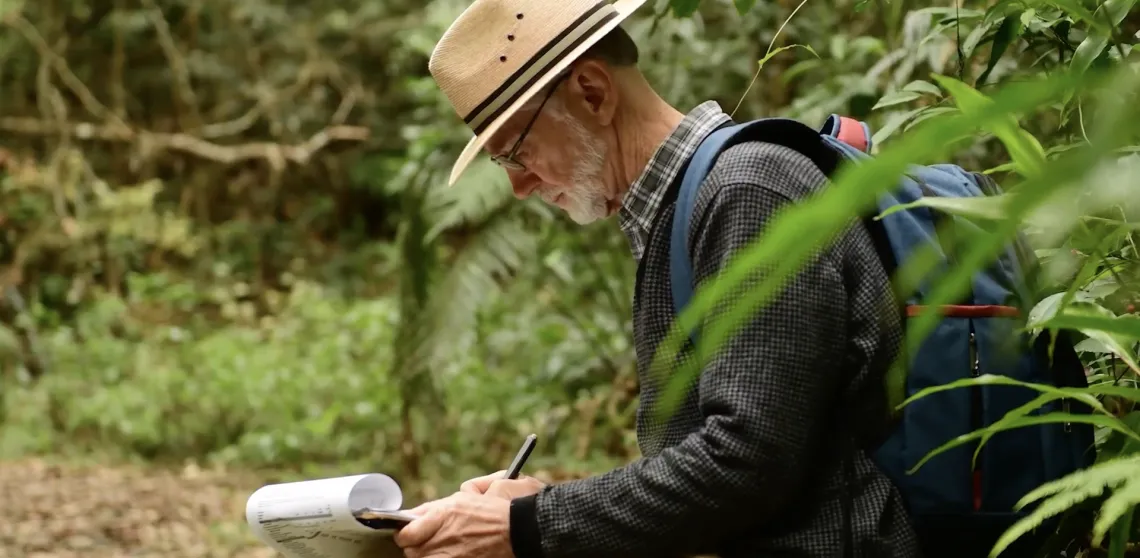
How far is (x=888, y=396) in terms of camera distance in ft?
4.65

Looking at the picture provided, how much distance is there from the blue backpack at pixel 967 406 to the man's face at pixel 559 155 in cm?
29

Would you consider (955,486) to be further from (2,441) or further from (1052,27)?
(2,441)

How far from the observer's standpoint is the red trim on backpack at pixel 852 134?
5.68ft

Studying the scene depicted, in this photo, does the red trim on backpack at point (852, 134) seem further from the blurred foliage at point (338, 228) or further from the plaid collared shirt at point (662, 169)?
the plaid collared shirt at point (662, 169)

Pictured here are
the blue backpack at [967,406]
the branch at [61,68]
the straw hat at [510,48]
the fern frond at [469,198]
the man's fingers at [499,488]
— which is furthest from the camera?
the branch at [61,68]

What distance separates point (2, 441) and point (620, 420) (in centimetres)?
321

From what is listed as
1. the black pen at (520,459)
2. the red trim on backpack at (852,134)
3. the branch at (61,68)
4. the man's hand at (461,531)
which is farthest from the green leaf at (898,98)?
the branch at (61,68)

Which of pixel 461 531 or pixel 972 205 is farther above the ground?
pixel 972 205

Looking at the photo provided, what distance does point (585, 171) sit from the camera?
1.74 metres

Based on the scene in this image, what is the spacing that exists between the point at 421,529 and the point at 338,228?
763 centimetres

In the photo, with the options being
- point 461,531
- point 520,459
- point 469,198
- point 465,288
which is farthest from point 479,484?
point 465,288

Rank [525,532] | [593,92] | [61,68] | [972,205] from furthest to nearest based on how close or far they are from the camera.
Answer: [61,68]
[593,92]
[525,532]
[972,205]

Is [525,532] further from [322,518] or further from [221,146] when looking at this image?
[221,146]

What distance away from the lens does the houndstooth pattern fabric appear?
4.50 ft
